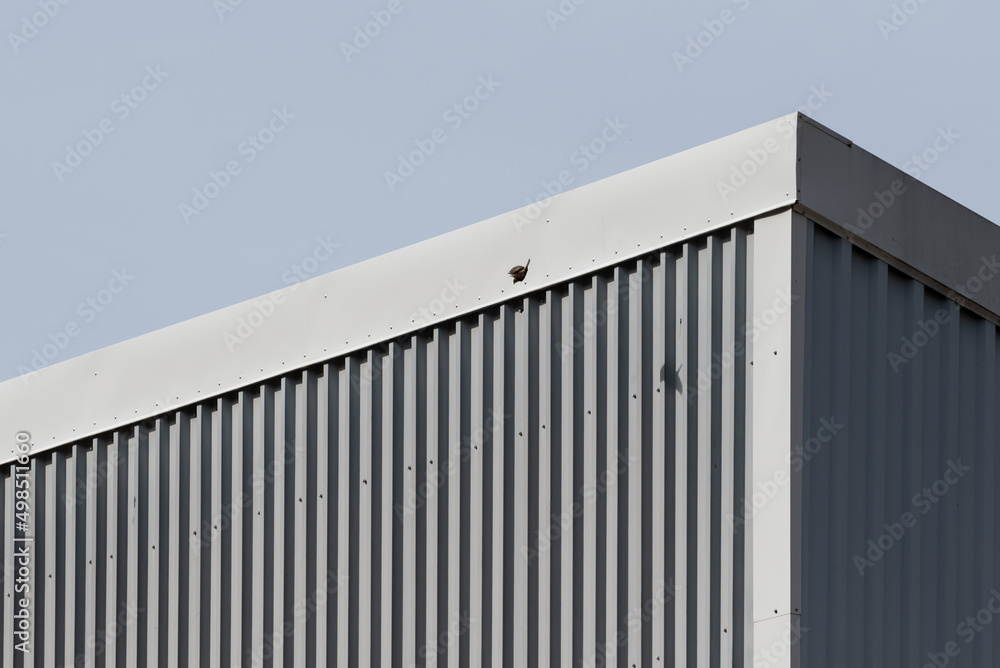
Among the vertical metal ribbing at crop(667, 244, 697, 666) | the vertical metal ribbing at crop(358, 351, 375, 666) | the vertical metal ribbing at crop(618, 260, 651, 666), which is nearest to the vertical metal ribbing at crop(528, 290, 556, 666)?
the vertical metal ribbing at crop(618, 260, 651, 666)

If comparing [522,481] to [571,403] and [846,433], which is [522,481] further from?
[846,433]

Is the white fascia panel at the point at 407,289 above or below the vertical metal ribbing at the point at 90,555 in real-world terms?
above

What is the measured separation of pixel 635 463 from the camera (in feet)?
26.9

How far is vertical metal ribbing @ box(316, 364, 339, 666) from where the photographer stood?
927 centimetres

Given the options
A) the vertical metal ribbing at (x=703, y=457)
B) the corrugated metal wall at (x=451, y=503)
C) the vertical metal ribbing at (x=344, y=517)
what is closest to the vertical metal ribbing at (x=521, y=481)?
the corrugated metal wall at (x=451, y=503)

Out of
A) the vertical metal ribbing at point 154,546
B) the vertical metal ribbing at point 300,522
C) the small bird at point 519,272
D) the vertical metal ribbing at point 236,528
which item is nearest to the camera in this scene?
the small bird at point 519,272

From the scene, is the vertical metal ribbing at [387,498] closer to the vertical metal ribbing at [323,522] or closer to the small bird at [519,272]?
the vertical metal ribbing at [323,522]

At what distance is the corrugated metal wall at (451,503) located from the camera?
8000 millimetres

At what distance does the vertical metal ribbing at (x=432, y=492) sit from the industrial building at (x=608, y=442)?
0.02 m

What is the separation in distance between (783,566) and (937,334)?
71.5 inches

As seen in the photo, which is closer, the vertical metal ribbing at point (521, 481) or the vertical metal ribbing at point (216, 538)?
the vertical metal ribbing at point (521, 481)

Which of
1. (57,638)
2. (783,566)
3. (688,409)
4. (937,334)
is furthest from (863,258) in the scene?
(57,638)

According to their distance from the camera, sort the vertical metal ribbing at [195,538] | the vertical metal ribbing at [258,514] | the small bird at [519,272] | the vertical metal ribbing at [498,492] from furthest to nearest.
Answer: the vertical metal ribbing at [195,538] < the vertical metal ribbing at [258,514] < the small bird at [519,272] < the vertical metal ribbing at [498,492]

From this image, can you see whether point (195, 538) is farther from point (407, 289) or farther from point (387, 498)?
point (407, 289)
